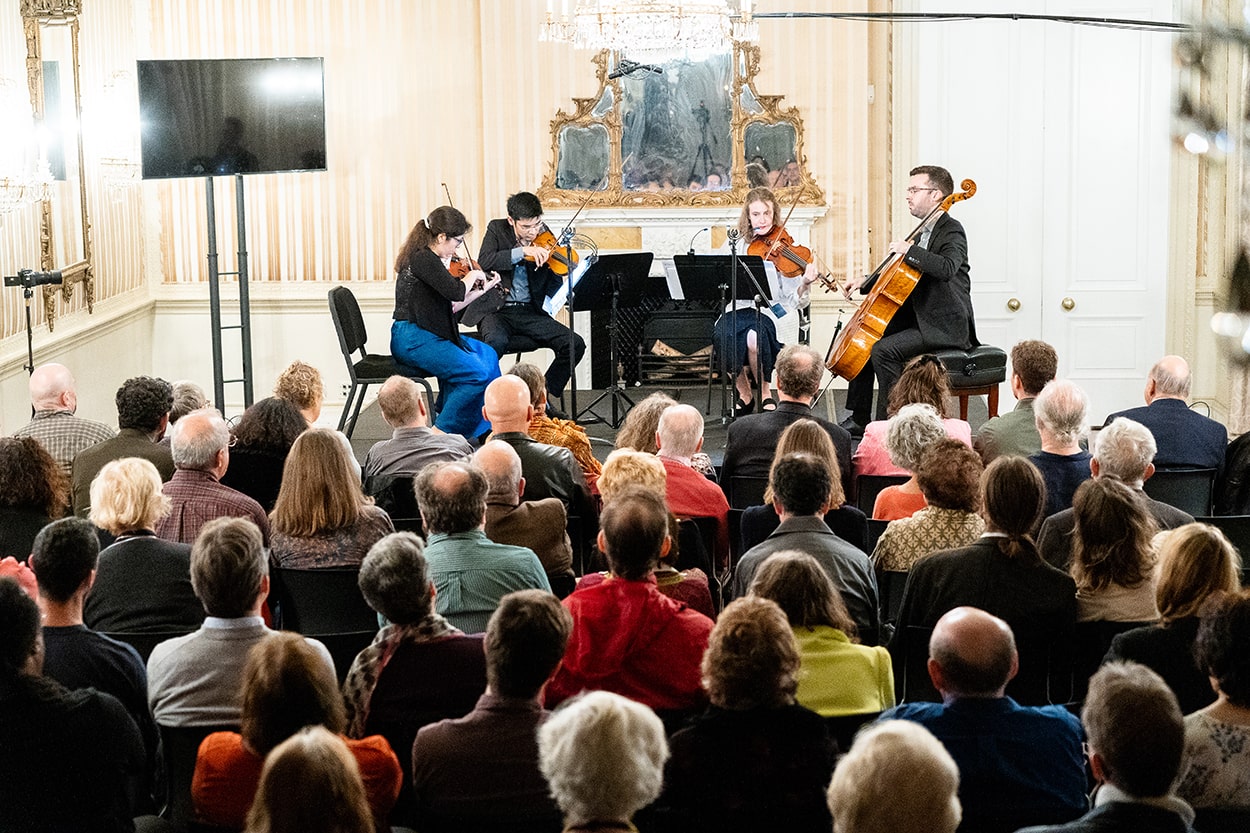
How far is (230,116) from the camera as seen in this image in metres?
8.39

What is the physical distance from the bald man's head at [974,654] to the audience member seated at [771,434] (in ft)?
7.95

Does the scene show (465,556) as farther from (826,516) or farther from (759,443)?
(759,443)

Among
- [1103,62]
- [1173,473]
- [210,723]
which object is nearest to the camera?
[210,723]

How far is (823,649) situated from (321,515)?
5.30 feet

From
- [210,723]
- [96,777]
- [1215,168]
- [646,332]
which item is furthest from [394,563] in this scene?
[646,332]

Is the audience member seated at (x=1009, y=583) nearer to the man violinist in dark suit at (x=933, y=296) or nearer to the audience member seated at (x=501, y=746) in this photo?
the audience member seated at (x=501, y=746)

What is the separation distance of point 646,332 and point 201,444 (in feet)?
17.6

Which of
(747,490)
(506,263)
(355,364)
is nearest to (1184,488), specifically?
(747,490)

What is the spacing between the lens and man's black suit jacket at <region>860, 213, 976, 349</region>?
7453 millimetres

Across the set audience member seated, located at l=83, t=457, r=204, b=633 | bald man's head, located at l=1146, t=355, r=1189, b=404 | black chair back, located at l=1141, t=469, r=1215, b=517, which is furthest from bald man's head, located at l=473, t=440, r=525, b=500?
bald man's head, located at l=1146, t=355, r=1189, b=404

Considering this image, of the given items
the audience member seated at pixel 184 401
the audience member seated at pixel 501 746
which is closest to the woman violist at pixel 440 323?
the audience member seated at pixel 184 401

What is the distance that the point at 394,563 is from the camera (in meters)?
3.05

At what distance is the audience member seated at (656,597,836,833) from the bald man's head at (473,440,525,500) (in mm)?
1624

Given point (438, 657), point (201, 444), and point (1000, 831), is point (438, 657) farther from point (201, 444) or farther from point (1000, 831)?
point (201, 444)
